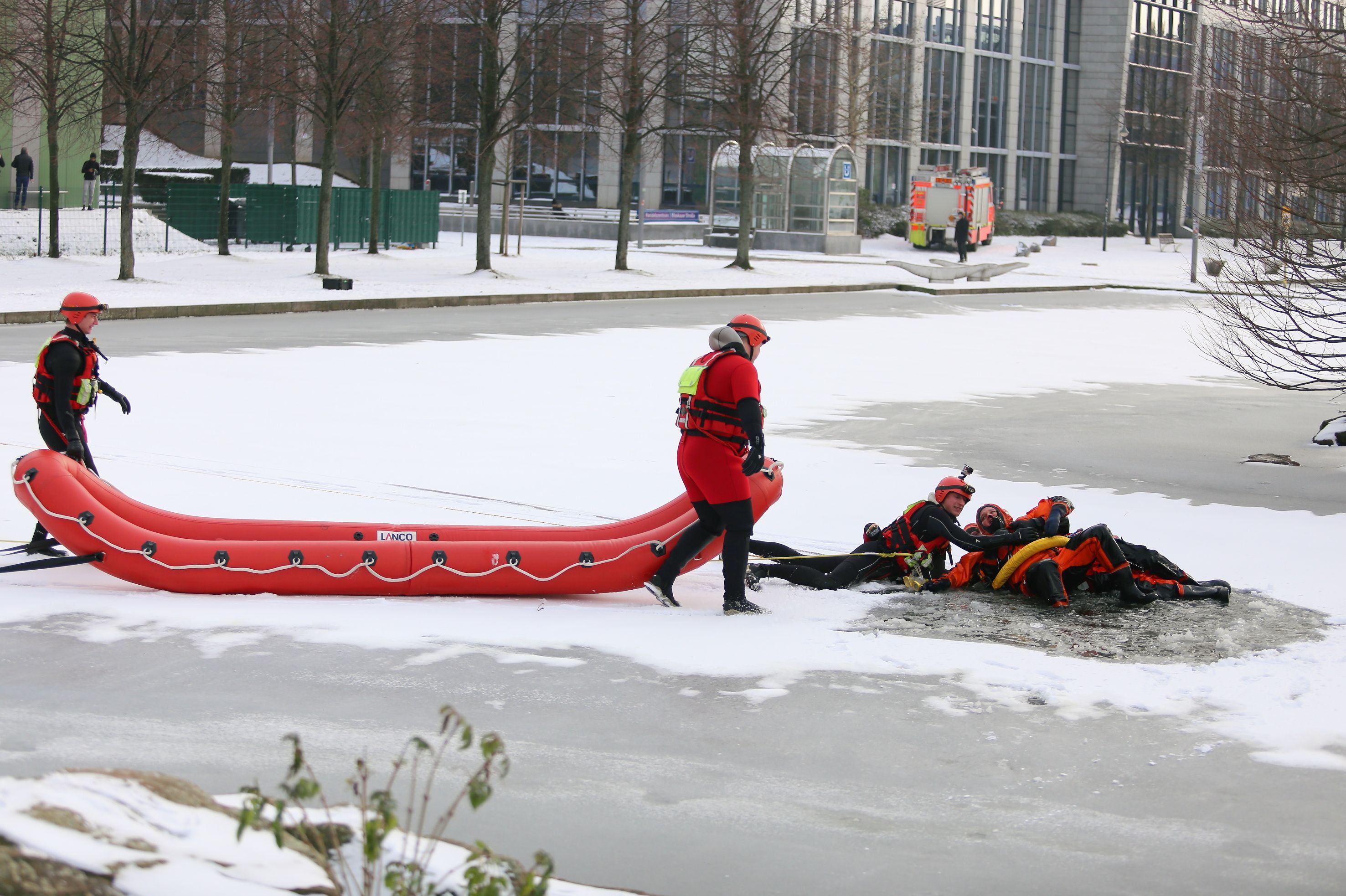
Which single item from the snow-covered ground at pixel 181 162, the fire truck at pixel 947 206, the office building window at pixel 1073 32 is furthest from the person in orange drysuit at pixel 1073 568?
the office building window at pixel 1073 32

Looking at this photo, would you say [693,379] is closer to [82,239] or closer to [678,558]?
[678,558]

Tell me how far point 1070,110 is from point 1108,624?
7578 cm

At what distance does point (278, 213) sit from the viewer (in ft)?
133

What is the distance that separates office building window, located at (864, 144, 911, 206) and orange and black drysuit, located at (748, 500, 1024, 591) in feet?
206

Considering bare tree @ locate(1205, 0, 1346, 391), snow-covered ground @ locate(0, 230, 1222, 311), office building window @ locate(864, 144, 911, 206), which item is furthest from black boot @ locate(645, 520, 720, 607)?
office building window @ locate(864, 144, 911, 206)

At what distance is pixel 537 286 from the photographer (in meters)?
32.5

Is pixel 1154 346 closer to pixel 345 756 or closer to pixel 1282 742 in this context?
pixel 1282 742

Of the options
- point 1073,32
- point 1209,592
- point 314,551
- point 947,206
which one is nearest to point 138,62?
point 314,551

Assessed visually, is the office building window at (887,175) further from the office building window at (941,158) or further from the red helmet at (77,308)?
the red helmet at (77,308)

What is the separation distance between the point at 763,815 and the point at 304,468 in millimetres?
6940

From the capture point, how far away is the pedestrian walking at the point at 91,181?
42.2m

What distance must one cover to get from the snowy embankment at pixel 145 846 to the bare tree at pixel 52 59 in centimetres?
2568

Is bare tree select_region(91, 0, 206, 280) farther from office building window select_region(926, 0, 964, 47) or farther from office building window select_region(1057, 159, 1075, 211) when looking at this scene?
office building window select_region(1057, 159, 1075, 211)

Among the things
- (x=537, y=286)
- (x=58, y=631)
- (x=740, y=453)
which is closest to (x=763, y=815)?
(x=740, y=453)
